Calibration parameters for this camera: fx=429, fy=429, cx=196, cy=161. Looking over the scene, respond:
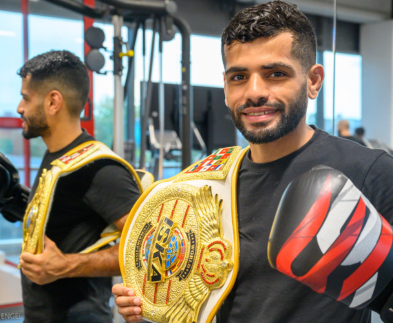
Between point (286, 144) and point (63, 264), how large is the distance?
81 cm

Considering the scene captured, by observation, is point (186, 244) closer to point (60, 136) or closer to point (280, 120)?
point (280, 120)

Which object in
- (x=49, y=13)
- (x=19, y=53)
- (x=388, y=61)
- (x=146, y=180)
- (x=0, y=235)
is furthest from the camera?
(x=388, y=61)

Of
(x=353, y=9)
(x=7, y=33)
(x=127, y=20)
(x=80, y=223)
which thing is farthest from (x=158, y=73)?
(x=80, y=223)

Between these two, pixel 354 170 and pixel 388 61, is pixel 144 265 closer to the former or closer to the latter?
pixel 354 170

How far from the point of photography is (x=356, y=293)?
663mm

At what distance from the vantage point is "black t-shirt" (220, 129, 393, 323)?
0.83 m

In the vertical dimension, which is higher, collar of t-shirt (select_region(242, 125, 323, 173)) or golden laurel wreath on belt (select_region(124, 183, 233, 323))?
collar of t-shirt (select_region(242, 125, 323, 173))

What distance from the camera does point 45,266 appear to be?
4.32ft

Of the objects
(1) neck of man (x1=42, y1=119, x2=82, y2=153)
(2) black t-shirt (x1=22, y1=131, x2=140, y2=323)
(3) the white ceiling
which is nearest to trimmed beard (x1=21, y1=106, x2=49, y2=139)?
(1) neck of man (x1=42, y1=119, x2=82, y2=153)

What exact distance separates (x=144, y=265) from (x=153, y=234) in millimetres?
76

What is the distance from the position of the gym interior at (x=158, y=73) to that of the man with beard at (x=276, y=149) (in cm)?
29

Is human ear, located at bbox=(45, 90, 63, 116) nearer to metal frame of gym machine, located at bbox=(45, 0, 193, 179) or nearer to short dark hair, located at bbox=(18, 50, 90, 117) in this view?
short dark hair, located at bbox=(18, 50, 90, 117)

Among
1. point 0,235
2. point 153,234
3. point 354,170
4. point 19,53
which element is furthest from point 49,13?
point 354,170

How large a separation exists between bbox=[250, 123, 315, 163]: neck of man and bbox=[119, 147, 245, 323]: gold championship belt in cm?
9
